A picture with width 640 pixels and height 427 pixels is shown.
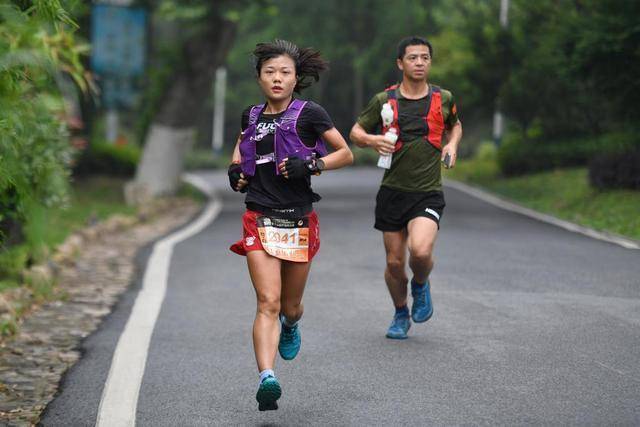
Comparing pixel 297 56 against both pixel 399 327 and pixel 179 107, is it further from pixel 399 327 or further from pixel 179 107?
Result: pixel 179 107

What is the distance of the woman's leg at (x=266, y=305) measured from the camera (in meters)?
5.59

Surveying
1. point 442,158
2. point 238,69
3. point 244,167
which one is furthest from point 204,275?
point 238,69

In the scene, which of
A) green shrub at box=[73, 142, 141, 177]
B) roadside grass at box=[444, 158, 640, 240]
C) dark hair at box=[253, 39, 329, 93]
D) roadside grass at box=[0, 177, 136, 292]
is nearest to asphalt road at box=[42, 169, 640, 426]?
roadside grass at box=[0, 177, 136, 292]

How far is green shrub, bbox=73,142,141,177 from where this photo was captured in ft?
88.9

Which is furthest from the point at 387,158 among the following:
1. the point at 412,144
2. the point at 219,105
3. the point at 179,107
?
the point at 219,105

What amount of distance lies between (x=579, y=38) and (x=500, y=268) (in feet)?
33.6

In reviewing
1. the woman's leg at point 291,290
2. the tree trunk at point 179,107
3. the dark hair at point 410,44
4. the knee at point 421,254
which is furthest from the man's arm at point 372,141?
the tree trunk at point 179,107

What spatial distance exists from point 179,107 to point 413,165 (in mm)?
16737

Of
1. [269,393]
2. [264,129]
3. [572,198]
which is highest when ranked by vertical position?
[264,129]

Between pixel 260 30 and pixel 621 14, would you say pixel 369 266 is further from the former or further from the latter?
pixel 260 30

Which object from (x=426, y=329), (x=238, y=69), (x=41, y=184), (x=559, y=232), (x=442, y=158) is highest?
(x=442, y=158)

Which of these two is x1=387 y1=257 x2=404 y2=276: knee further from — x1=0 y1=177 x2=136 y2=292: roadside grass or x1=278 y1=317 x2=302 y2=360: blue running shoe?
x1=0 y1=177 x2=136 y2=292: roadside grass

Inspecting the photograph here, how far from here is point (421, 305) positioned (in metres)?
7.78

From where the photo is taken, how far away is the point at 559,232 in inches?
611
